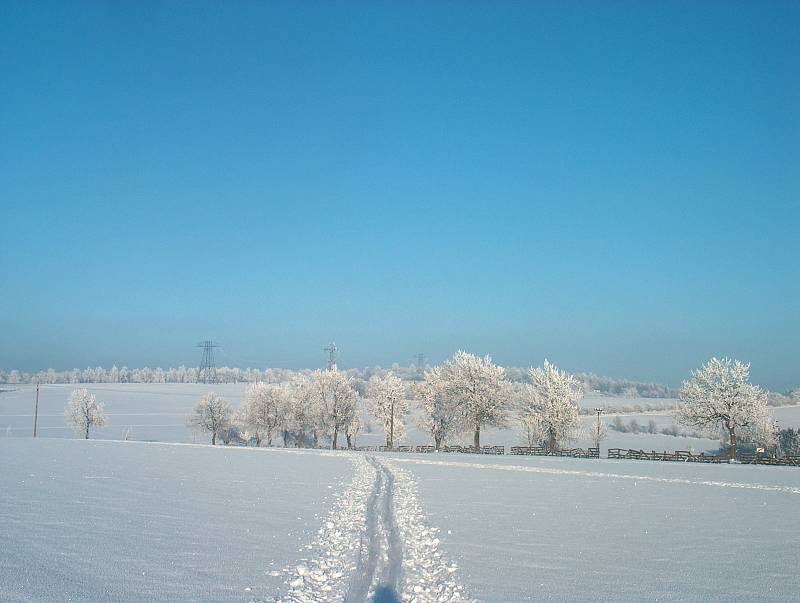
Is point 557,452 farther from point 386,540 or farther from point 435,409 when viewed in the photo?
point 386,540

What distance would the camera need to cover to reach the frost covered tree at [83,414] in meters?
92.6

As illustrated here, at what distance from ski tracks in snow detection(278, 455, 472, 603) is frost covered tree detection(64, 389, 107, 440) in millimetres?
85667

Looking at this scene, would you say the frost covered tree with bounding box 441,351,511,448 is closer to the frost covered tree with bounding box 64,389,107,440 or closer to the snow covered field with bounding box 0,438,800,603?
the snow covered field with bounding box 0,438,800,603

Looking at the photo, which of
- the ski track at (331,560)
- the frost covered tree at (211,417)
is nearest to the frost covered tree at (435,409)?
the frost covered tree at (211,417)

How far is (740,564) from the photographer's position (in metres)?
12.9

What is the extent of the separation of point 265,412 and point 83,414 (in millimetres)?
29582

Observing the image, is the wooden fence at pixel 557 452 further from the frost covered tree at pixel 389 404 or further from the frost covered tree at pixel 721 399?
the frost covered tree at pixel 389 404

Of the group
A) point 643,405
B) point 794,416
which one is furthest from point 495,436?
point 643,405

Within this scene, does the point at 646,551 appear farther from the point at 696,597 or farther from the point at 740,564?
the point at 696,597

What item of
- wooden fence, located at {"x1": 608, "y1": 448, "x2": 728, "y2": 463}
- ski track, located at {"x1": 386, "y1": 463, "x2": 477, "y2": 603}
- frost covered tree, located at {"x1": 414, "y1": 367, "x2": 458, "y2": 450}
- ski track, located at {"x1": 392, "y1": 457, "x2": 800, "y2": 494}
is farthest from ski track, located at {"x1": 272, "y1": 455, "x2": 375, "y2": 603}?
frost covered tree, located at {"x1": 414, "y1": 367, "x2": 458, "y2": 450}

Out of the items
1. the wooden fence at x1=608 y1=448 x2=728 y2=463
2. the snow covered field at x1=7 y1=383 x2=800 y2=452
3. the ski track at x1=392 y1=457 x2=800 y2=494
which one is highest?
the ski track at x1=392 y1=457 x2=800 y2=494

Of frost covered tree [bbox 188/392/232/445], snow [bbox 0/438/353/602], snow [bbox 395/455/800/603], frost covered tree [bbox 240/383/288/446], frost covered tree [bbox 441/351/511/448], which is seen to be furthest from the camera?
frost covered tree [bbox 188/392/232/445]

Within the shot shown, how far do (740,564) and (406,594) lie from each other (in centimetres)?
752

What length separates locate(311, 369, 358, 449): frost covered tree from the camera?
80.9 m
